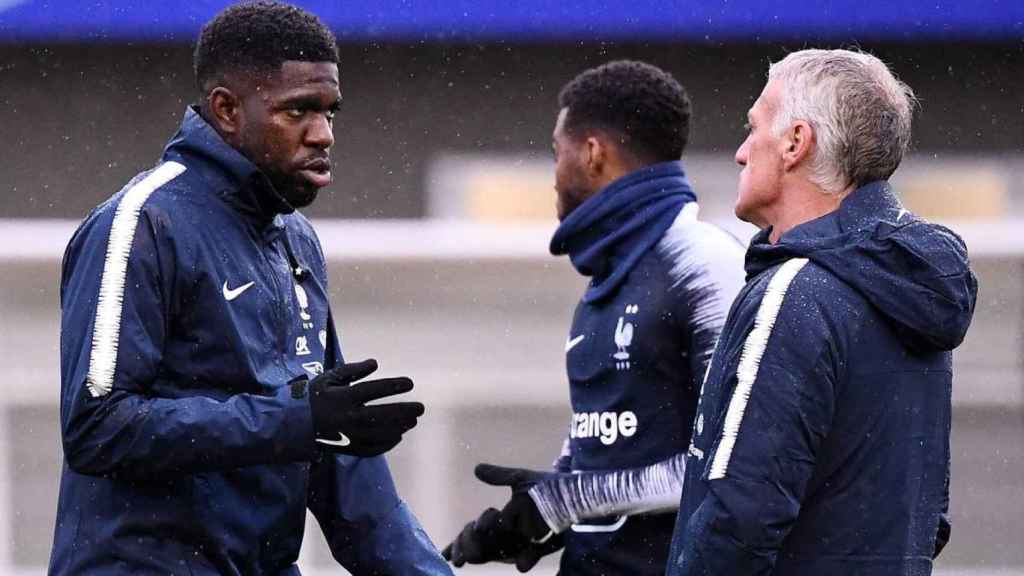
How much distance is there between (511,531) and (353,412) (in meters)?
1.27

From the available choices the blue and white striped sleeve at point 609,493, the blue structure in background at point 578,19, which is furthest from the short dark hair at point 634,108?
the blue structure in background at point 578,19

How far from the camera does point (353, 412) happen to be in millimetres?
2926

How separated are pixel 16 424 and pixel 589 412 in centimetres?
257

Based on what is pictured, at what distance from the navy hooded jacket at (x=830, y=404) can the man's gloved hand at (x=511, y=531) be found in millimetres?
1253

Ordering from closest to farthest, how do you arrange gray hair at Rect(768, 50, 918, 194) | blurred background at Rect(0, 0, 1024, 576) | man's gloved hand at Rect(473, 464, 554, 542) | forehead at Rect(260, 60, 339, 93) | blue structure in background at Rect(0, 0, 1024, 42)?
gray hair at Rect(768, 50, 918, 194), forehead at Rect(260, 60, 339, 93), man's gloved hand at Rect(473, 464, 554, 542), blurred background at Rect(0, 0, 1024, 576), blue structure in background at Rect(0, 0, 1024, 42)

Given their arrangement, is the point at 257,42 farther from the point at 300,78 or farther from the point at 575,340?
the point at 575,340

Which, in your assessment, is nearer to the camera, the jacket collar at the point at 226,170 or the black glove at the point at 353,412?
the black glove at the point at 353,412

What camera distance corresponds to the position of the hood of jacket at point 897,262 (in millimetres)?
2701

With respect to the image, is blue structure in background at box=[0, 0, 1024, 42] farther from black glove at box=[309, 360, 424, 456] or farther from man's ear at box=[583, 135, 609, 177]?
black glove at box=[309, 360, 424, 456]

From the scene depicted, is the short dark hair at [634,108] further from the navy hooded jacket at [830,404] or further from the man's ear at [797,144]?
the navy hooded jacket at [830,404]

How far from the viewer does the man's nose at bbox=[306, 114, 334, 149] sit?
324 centimetres

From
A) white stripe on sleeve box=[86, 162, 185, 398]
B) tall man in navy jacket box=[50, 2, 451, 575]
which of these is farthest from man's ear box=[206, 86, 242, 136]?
white stripe on sleeve box=[86, 162, 185, 398]

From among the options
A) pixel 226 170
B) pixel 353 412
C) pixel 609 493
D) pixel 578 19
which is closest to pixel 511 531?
pixel 609 493

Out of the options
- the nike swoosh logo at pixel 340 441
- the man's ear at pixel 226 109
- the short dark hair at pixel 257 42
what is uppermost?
the short dark hair at pixel 257 42
